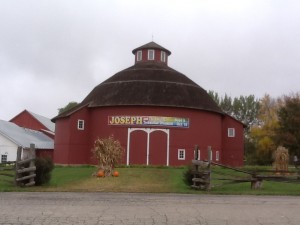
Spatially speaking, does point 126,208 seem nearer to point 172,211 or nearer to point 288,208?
point 172,211

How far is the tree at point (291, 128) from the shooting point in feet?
129

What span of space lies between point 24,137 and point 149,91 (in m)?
21.6

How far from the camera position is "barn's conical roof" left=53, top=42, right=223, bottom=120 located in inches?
1490

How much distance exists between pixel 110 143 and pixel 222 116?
21545mm

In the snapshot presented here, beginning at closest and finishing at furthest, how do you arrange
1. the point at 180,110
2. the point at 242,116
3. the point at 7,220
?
the point at 7,220 → the point at 180,110 → the point at 242,116

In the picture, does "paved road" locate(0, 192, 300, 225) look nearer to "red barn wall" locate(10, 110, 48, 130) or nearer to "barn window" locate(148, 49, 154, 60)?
"barn window" locate(148, 49, 154, 60)

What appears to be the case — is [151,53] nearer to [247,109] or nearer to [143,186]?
[143,186]

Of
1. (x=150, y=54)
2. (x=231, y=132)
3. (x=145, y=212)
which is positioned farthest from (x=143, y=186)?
(x=150, y=54)

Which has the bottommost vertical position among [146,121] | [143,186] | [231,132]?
[143,186]

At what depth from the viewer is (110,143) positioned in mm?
23438

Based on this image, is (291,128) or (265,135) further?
(265,135)

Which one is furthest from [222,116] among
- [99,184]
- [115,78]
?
[99,184]

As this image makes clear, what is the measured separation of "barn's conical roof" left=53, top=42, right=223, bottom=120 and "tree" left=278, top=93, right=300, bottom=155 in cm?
615

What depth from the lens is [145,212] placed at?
10156 millimetres
